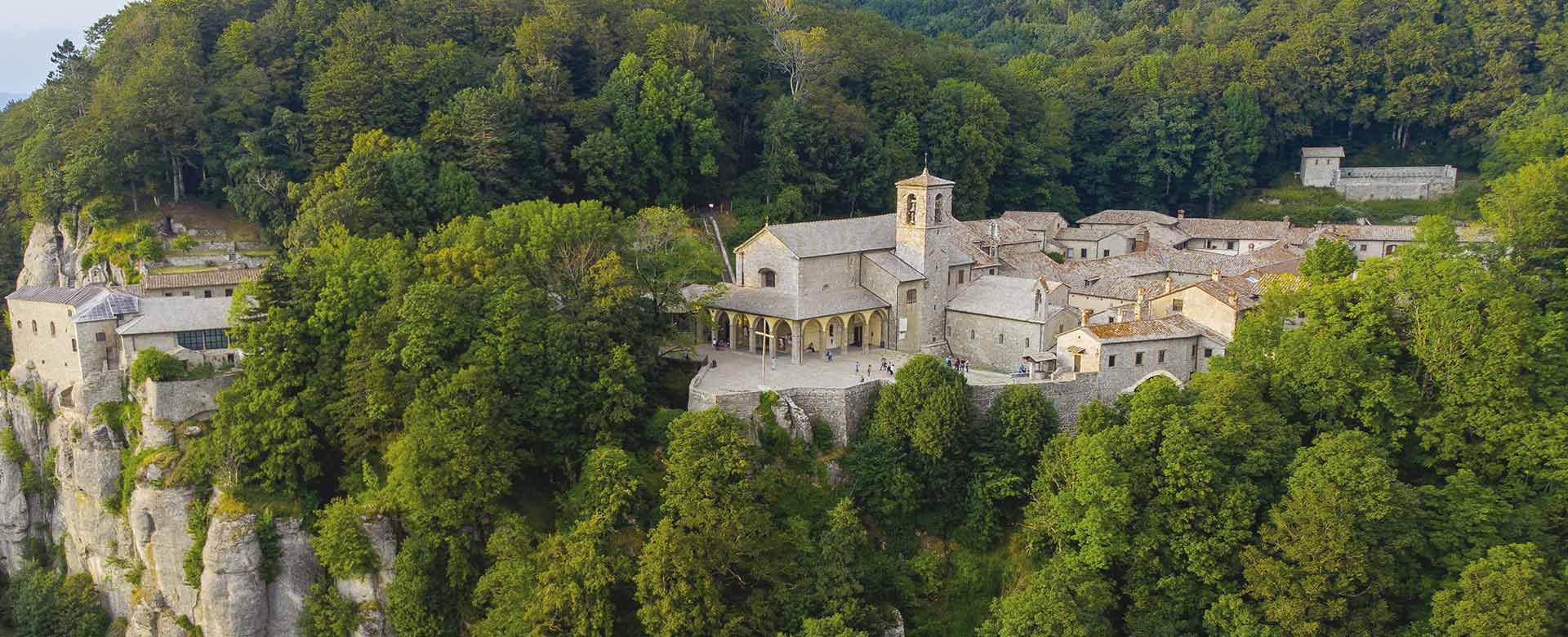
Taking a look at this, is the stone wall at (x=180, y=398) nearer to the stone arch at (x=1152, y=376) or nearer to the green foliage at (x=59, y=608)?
the green foliage at (x=59, y=608)

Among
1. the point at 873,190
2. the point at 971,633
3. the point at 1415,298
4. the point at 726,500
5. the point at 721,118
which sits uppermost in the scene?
the point at 721,118

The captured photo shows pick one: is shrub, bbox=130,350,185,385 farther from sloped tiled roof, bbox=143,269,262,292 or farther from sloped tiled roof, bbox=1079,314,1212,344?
sloped tiled roof, bbox=1079,314,1212,344

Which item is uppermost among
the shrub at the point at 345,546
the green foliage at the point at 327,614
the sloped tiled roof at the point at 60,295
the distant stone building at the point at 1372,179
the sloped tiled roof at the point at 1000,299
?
the distant stone building at the point at 1372,179

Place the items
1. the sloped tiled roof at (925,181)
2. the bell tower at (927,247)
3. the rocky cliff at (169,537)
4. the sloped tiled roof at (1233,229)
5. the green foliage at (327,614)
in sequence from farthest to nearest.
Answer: the sloped tiled roof at (1233,229)
the bell tower at (927,247)
the sloped tiled roof at (925,181)
the rocky cliff at (169,537)
the green foliage at (327,614)

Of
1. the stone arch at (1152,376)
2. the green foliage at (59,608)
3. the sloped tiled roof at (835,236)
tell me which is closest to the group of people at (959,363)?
the sloped tiled roof at (835,236)

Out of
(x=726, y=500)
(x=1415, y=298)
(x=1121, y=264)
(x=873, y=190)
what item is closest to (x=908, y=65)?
(x=873, y=190)

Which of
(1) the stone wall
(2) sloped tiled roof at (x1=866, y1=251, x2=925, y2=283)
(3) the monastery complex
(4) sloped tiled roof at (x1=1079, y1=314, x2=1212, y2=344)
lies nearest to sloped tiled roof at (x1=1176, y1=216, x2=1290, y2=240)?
(3) the monastery complex

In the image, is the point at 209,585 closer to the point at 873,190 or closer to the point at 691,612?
the point at 691,612
